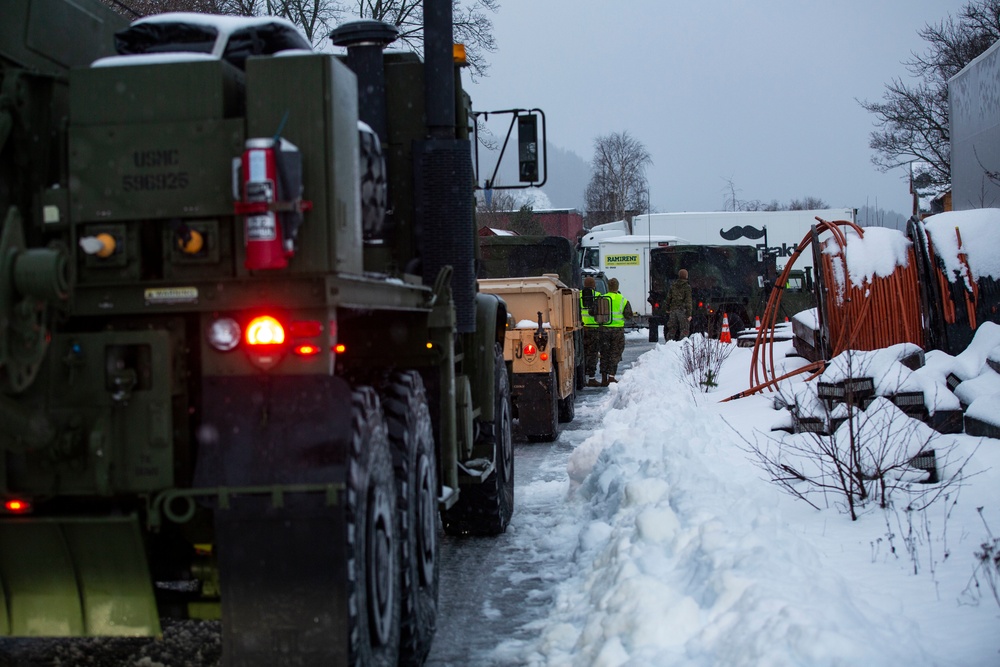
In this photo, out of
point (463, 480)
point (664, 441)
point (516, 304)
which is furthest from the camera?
point (516, 304)

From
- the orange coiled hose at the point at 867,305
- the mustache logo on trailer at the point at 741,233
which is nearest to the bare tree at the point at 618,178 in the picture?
the mustache logo on trailer at the point at 741,233

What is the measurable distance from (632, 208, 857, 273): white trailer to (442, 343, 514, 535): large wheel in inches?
1373

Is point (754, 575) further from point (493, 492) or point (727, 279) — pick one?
point (727, 279)

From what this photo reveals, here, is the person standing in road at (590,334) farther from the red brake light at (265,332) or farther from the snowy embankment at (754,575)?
the red brake light at (265,332)

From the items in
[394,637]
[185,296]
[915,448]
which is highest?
[185,296]

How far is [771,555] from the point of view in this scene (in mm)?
4969

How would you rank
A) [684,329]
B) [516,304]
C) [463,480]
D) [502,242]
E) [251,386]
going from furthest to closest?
[684,329]
[502,242]
[516,304]
[463,480]
[251,386]

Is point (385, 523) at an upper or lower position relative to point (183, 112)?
lower

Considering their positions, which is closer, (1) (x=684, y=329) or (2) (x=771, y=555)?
(2) (x=771, y=555)

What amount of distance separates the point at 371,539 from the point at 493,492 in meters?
3.78

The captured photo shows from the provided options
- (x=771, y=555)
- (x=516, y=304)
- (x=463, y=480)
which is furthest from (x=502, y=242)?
(x=771, y=555)

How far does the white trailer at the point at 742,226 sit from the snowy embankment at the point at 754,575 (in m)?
35.7

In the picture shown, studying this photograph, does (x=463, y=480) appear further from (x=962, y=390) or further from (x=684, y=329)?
A: (x=684, y=329)

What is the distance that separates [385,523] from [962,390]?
19.1 ft
